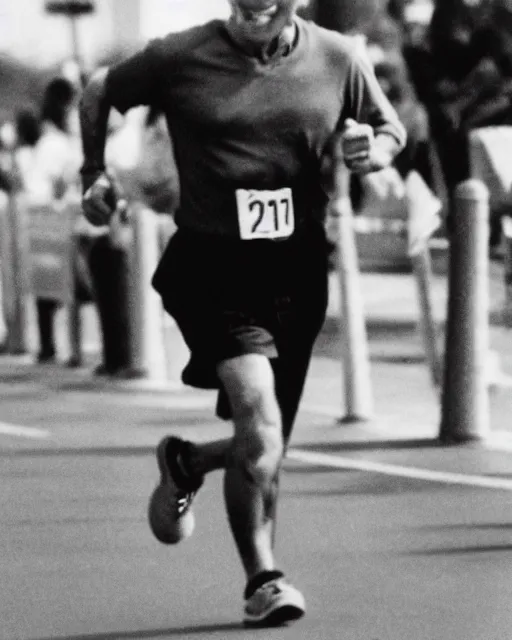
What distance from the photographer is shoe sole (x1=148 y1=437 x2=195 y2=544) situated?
8.68 metres

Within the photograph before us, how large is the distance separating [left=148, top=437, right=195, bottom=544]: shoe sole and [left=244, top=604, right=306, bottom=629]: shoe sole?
0.75m

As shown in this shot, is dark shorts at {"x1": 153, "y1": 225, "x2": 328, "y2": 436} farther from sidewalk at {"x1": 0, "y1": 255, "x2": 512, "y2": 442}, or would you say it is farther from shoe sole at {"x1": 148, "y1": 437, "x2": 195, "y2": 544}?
sidewalk at {"x1": 0, "y1": 255, "x2": 512, "y2": 442}

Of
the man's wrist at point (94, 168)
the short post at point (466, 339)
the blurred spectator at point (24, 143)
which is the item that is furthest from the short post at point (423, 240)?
the blurred spectator at point (24, 143)

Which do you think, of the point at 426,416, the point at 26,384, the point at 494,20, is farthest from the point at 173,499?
the point at 494,20

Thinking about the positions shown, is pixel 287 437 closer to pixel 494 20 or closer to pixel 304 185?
pixel 304 185

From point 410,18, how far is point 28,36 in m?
39.9

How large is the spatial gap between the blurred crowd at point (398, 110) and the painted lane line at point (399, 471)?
3737 mm

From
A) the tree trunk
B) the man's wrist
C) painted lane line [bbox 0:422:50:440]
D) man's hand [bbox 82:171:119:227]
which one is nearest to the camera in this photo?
man's hand [bbox 82:171:119:227]

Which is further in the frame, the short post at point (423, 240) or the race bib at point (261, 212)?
the short post at point (423, 240)

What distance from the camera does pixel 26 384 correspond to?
52.9 ft

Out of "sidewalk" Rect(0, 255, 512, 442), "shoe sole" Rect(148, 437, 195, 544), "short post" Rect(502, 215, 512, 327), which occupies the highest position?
"short post" Rect(502, 215, 512, 327)

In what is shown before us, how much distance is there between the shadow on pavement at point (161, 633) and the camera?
787 cm

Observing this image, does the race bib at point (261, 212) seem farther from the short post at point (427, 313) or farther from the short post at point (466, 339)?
the short post at point (427, 313)

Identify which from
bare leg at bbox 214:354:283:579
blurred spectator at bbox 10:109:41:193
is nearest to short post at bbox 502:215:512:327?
bare leg at bbox 214:354:283:579
